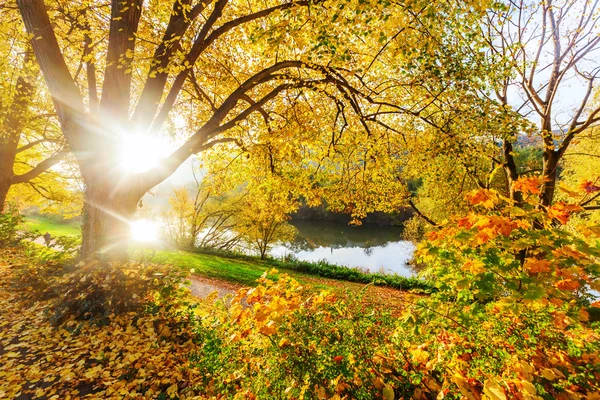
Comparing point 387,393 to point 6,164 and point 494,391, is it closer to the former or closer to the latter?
point 494,391

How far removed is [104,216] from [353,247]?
31491 millimetres

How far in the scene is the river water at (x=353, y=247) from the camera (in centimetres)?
2688

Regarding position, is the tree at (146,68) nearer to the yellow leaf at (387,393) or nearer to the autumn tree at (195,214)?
the yellow leaf at (387,393)

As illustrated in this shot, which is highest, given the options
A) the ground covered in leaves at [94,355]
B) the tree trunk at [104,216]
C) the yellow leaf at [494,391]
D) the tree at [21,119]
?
the tree at [21,119]

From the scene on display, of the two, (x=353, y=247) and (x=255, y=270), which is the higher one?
(x=353, y=247)

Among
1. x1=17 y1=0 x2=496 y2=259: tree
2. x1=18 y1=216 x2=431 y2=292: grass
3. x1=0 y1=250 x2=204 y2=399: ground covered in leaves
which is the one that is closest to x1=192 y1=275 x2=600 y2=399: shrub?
x1=0 y1=250 x2=204 y2=399: ground covered in leaves

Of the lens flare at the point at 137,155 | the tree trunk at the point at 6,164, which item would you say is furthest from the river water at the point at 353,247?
the lens flare at the point at 137,155

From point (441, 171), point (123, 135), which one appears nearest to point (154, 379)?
point (123, 135)

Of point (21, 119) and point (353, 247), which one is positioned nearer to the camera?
point (21, 119)

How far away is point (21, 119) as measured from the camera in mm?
8383

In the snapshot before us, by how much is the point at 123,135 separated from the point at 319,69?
400cm

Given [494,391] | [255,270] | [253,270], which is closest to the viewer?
[494,391]

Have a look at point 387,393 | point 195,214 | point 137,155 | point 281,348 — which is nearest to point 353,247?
point 195,214

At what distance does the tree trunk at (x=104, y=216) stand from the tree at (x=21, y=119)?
2963 mm
